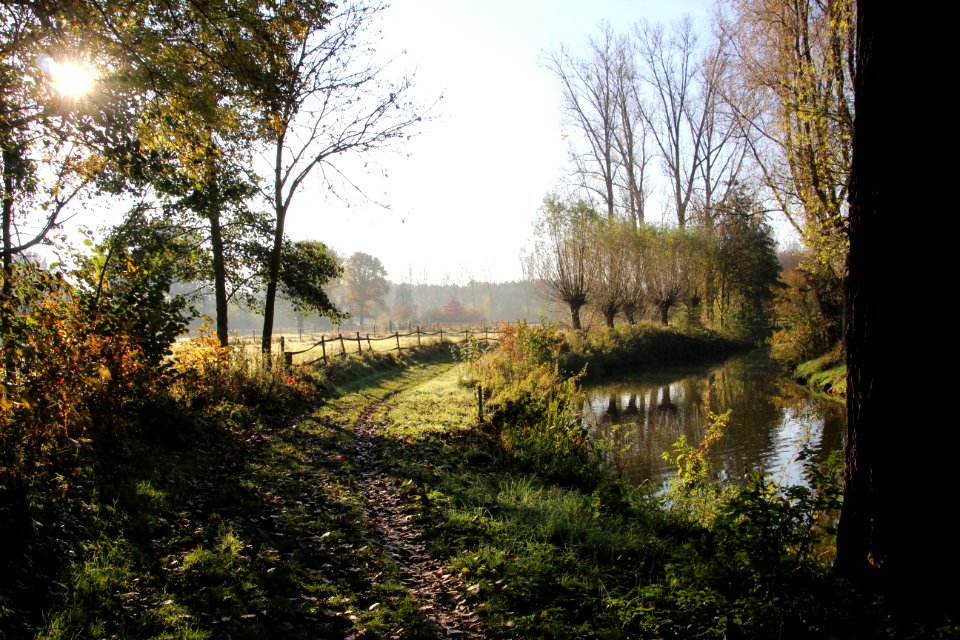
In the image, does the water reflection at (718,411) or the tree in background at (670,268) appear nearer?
the water reflection at (718,411)

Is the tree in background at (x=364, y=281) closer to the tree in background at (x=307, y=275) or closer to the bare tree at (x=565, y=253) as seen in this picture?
the bare tree at (x=565, y=253)

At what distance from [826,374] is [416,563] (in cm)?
1780

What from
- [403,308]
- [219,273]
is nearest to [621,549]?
[219,273]

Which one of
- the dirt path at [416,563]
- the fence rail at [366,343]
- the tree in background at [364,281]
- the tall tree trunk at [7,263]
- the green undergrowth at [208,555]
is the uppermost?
the tree in background at [364,281]

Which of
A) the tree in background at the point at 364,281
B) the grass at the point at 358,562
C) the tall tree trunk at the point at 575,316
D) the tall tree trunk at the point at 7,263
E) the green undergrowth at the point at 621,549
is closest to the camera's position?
Result: the green undergrowth at the point at 621,549

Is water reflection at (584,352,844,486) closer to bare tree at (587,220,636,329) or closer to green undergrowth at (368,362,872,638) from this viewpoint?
green undergrowth at (368,362,872,638)

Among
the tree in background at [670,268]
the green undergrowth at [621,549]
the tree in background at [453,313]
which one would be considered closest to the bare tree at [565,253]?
the tree in background at [670,268]

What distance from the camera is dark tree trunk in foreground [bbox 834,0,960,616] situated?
124 inches

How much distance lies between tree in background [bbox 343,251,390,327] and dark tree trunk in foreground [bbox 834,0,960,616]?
6787cm

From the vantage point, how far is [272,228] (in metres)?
14.8

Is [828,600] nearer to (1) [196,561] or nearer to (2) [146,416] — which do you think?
(1) [196,561]

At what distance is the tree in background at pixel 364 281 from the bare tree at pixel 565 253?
43099mm

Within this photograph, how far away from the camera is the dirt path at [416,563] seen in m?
3.97

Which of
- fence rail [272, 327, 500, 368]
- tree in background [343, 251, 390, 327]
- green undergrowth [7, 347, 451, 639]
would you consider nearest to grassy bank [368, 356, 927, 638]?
green undergrowth [7, 347, 451, 639]
